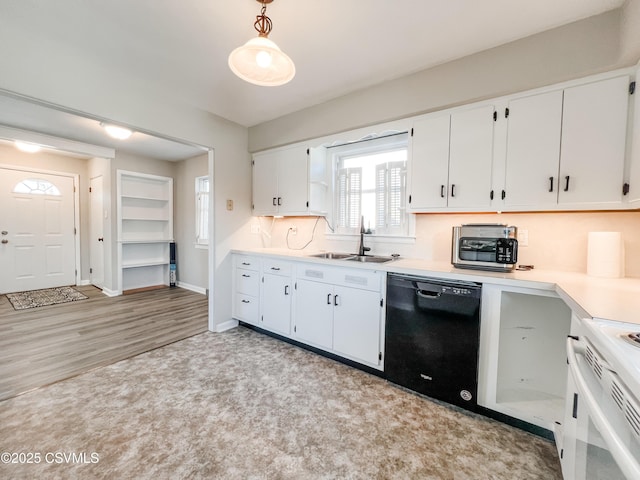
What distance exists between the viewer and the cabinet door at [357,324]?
2.20 m

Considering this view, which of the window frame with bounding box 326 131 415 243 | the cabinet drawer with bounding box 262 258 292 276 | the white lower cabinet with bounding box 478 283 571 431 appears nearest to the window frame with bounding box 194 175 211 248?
the cabinet drawer with bounding box 262 258 292 276

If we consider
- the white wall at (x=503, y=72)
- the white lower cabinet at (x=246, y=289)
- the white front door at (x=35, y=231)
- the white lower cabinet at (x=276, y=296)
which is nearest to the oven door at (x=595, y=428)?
the white wall at (x=503, y=72)

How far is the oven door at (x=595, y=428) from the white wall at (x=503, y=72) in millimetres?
1703

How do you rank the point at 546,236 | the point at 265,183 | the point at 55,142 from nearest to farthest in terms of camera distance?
the point at 546,236 → the point at 265,183 → the point at 55,142

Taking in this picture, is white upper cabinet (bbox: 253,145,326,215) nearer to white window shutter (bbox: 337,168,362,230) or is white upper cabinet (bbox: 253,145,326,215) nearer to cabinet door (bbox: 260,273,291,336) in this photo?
white window shutter (bbox: 337,168,362,230)

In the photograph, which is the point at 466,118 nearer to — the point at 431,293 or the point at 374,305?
the point at 431,293

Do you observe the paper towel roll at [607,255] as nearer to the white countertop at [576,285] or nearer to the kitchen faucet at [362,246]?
the white countertop at [576,285]

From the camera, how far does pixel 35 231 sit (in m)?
4.75

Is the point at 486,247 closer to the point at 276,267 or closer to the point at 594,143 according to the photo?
the point at 594,143

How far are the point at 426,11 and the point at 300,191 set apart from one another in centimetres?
188

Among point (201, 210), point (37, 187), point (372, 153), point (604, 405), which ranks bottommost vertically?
point (604, 405)

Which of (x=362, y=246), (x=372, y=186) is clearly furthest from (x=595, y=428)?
(x=372, y=186)

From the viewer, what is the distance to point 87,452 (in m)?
1.46

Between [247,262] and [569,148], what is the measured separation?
9.90 feet
